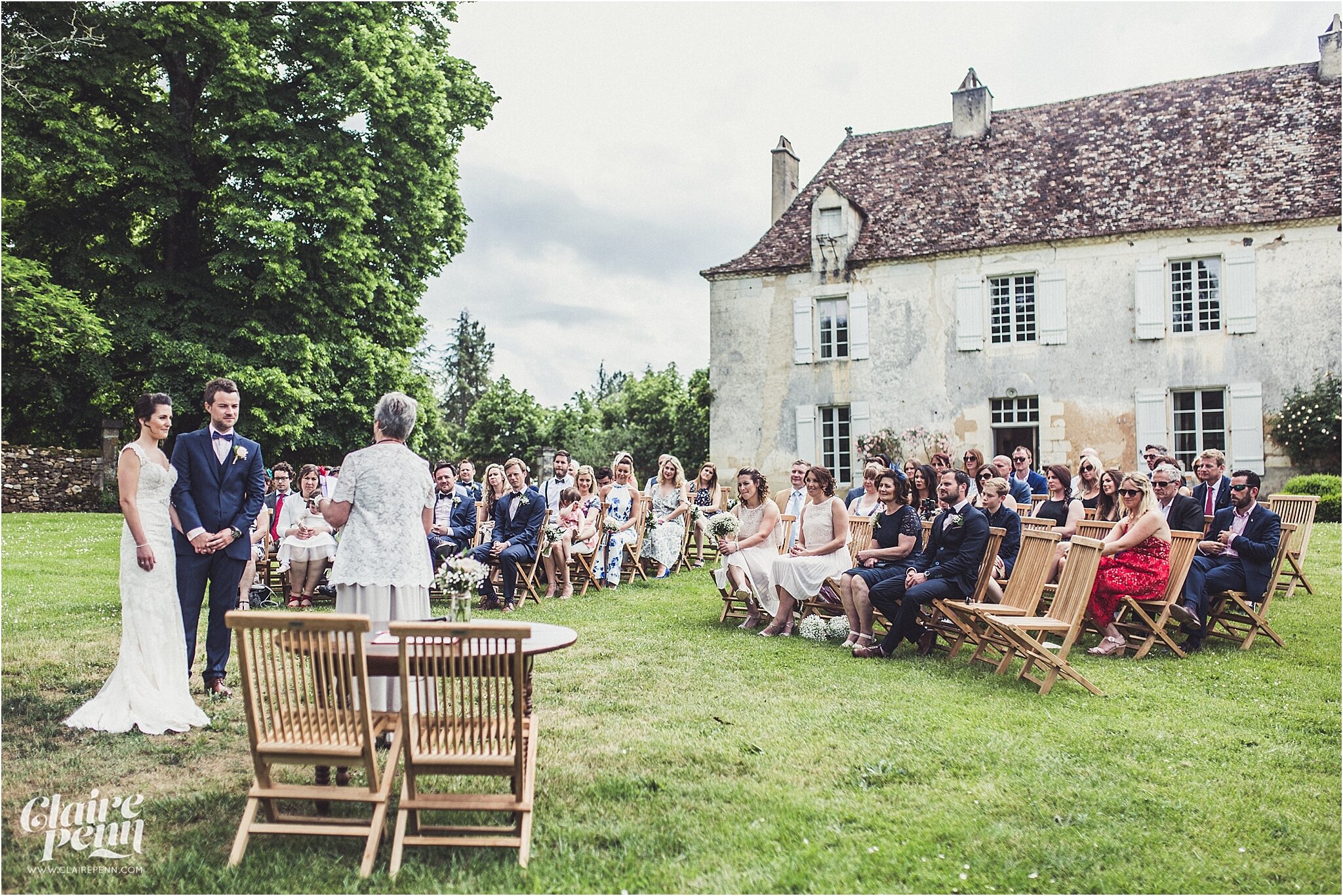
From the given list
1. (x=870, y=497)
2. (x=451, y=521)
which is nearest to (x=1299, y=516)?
(x=870, y=497)

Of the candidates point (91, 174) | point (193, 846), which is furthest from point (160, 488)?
point (91, 174)

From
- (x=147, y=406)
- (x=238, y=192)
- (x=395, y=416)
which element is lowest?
(x=395, y=416)

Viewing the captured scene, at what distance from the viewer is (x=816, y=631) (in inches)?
357

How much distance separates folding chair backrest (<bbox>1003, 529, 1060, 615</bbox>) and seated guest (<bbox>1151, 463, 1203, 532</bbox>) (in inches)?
62.9

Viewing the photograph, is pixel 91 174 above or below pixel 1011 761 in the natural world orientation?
above

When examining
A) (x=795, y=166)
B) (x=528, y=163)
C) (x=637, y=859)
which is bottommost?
(x=637, y=859)

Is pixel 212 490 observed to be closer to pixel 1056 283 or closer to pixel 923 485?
pixel 923 485

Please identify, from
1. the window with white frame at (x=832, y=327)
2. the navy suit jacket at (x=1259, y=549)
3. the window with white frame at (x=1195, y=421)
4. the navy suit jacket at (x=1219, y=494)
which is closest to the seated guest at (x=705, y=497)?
the navy suit jacket at (x=1219, y=494)

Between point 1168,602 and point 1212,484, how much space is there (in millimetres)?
2450

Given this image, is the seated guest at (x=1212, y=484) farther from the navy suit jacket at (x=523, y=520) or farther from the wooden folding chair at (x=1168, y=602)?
the navy suit jacket at (x=523, y=520)

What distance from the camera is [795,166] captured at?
2653 cm

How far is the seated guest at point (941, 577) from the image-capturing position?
816cm

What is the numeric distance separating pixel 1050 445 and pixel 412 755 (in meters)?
20.0

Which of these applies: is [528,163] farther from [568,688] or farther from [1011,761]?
[1011,761]
